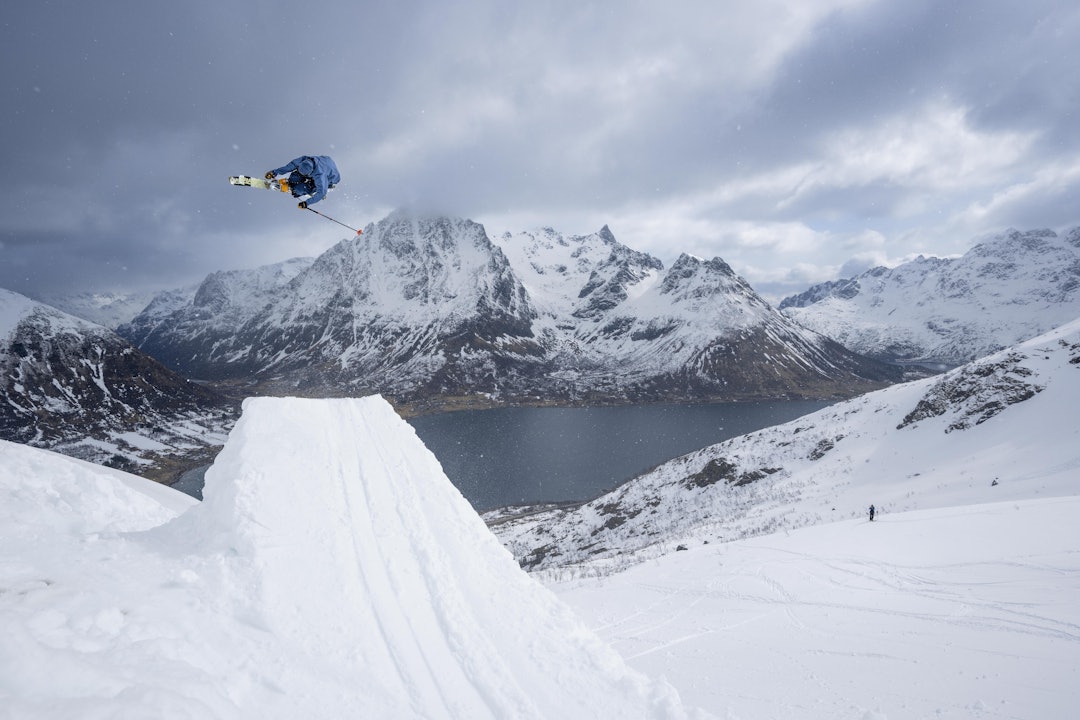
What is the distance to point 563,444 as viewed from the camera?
133 m

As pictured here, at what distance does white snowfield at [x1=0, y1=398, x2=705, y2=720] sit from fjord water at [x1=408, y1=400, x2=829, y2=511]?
251 feet

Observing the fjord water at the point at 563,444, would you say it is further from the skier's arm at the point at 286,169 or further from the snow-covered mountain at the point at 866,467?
the skier's arm at the point at 286,169

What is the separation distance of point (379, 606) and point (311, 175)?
14070 millimetres

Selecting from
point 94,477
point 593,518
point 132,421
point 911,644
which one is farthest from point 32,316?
point 911,644

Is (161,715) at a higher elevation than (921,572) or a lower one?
higher

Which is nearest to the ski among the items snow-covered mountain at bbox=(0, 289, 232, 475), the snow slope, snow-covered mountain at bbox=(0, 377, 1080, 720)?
snow-covered mountain at bbox=(0, 377, 1080, 720)

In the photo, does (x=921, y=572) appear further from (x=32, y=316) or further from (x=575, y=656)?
(x=32, y=316)

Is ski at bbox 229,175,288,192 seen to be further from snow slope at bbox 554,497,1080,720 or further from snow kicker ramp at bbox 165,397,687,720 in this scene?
snow slope at bbox 554,497,1080,720

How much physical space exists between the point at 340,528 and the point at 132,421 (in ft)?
644

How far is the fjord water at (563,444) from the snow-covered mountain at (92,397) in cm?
7591

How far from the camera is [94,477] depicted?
397 inches

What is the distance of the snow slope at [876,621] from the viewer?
787cm

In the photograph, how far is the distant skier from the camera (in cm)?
1524

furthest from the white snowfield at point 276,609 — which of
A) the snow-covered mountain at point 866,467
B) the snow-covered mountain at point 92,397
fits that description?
the snow-covered mountain at point 92,397
